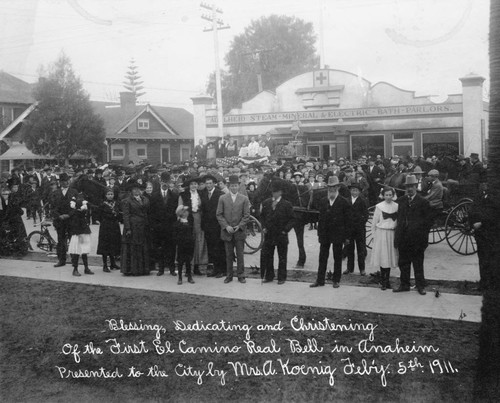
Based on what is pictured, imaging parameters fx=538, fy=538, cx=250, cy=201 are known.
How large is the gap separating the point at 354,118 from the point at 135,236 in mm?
26656

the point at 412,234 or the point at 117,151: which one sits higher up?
the point at 117,151

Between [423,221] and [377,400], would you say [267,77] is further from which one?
[377,400]

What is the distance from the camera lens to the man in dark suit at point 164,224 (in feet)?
35.6

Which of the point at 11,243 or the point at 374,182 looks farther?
the point at 374,182

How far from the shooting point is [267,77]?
60.2m

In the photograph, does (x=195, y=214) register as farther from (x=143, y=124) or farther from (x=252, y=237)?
(x=143, y=124)

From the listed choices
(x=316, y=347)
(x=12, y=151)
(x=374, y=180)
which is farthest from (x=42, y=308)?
(x=12, y=151)

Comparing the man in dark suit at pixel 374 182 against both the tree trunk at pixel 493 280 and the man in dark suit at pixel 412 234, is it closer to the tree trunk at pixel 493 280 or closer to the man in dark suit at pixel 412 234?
the man in dark suit at pixel 412 234

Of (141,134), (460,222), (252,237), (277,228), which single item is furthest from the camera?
(141,134)

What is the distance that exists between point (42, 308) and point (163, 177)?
3.78 meters

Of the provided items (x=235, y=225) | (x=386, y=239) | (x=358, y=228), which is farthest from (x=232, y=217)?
(x=386, y=239)

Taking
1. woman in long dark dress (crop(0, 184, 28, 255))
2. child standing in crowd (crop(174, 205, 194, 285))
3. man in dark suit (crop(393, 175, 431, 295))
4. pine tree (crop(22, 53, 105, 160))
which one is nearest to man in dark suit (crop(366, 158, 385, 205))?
Answer: man in dark suit (crop(393, 175, 431, 295))

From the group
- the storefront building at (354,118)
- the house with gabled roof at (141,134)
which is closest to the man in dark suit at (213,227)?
the storefront building at (354,118)

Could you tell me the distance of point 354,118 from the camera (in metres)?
35.2
